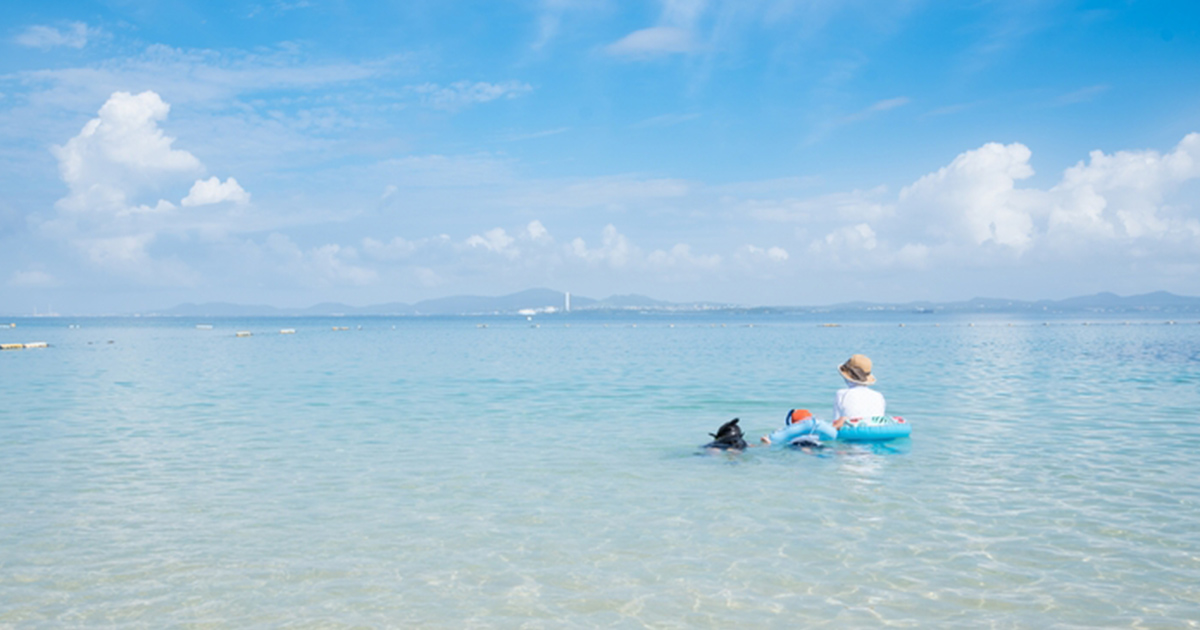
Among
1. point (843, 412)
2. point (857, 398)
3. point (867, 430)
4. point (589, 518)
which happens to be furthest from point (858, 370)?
point (589, 518)

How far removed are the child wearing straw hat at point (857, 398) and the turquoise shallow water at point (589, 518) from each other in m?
0.93

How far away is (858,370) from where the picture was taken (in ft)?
59.8

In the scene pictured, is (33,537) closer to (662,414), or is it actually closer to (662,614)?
(662,614)

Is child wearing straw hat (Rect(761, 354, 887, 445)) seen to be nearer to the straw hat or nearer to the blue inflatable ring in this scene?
the straw hat

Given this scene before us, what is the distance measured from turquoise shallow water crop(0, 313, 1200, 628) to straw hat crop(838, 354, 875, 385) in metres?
1.73

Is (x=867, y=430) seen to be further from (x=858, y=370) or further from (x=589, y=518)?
(x=589, y=518)

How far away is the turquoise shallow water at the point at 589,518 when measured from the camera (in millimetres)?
8773

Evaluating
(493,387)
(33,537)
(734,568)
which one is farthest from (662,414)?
(33,537)

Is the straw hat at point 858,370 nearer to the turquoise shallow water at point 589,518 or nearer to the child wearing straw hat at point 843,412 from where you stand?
the child wearing straw hat at point 843,412

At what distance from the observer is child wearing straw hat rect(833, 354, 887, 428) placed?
17938mm

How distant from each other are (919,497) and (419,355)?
161ft

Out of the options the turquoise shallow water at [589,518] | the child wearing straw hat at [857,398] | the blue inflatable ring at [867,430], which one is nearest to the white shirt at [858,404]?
the child wearing straw hat at [857,398]

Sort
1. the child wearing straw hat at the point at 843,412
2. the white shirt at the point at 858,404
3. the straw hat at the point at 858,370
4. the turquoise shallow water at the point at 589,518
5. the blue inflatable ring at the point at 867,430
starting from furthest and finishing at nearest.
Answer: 1. the straw hat at the point at 858,370
2. the white shirt at the point at 858,404
3. the blue inflatable ring at the point at 867,430
4. the child wearing straw hat at the point at 843,412
5. the turquoise shallow water at the point at 589,518

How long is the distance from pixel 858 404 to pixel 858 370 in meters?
0.78
